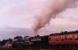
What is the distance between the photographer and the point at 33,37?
24.4 feet

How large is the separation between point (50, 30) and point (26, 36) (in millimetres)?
806

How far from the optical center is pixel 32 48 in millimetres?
7637

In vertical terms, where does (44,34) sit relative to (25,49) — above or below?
above

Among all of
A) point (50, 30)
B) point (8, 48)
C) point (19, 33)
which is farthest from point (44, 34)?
point (8, 48)

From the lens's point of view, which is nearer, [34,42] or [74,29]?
[74,29]

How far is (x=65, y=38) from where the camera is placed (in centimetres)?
800

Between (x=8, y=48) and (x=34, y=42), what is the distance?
2.97ft

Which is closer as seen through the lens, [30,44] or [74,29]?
[74,29]

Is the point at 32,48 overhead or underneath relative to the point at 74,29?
underneath

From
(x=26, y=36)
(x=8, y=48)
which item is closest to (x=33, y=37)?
(x=26, y=36)

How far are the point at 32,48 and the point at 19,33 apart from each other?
70 cm

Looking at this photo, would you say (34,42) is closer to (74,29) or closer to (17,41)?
(17,41)

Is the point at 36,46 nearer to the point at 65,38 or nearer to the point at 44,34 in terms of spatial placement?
the point at 44,34

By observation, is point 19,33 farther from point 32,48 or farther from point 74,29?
point 74,29
